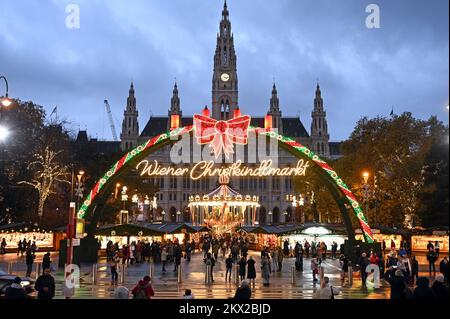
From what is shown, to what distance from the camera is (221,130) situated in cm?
3177

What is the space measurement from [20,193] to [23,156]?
17.5 ft

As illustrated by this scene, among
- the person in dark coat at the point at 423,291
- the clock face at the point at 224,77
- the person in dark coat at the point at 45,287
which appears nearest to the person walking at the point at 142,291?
the person in dark coat at the point at 45,287

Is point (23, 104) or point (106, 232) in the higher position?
point (23, 104)

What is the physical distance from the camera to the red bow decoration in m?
31.5

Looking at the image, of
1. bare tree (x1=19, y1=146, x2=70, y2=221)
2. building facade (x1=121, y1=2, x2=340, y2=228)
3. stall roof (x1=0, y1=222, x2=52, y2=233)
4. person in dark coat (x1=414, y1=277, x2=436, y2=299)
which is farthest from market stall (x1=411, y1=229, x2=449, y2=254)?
building facade (x1=121, y1=2, x2=340, y2=228)

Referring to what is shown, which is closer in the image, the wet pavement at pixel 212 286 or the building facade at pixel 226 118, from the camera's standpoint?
the wet pavement at pixel 212 286

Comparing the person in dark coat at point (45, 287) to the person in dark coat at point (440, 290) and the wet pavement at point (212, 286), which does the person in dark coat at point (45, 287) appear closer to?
the wet pavement at point (212, 286)

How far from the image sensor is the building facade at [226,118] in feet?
393

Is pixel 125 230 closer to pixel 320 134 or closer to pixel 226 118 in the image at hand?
pixel 226 118

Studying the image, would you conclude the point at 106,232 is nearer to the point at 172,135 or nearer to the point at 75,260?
the point at 75,260

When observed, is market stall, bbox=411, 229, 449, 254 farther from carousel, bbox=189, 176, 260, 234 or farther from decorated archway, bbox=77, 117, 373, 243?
carousel, bbox=189, 176, 260, 234

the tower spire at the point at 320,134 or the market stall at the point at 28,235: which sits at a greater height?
the tower spire at the point at 320,134
